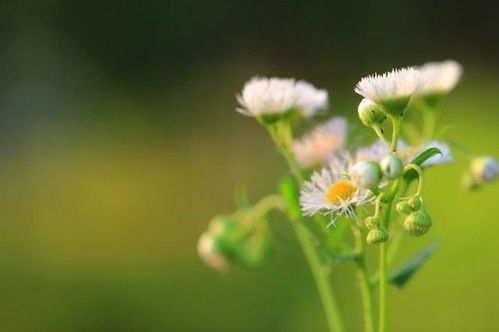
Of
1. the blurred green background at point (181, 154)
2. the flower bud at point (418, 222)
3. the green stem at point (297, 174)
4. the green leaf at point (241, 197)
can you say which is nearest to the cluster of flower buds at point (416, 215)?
the flower bud at point (418, 222)

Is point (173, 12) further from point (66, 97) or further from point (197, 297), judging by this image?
point (197, 297)

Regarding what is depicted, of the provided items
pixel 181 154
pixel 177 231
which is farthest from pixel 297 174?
pixel 181 154

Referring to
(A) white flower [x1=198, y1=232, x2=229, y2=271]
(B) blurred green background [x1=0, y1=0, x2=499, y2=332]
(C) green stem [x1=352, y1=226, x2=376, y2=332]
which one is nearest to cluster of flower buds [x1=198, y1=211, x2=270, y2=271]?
(A) white flower [x1=198, y1=232, x2=229, y2=271]

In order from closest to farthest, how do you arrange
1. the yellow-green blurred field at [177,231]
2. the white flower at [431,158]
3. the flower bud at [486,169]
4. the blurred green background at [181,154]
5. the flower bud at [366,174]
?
the flower bud at [366,174] < the white flower at [431,158] < the flower bud at [486,169] < the yellow-green blurred field at [177,231] < the blurred green background at [181,154]

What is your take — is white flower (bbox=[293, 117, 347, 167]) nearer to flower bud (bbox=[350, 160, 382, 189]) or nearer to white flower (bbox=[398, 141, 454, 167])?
white flower (bbox=[398, 141, 454, 167])

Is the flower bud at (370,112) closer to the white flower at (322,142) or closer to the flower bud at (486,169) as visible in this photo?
the white flower at (322,142)


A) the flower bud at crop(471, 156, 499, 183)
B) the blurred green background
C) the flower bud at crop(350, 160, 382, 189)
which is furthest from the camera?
the blurred green background

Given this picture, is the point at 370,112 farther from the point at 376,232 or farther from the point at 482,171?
the point at 482,171

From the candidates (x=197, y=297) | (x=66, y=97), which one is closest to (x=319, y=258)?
(x=197, y=297)
